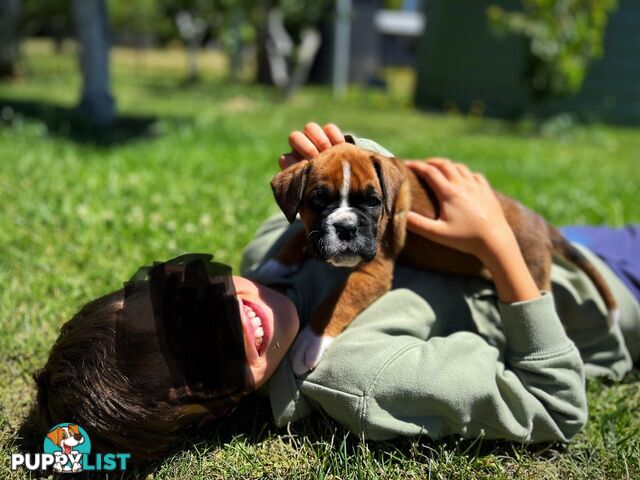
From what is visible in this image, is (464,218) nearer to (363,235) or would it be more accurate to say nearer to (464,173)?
(464,173)

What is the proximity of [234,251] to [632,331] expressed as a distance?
250 centimetres

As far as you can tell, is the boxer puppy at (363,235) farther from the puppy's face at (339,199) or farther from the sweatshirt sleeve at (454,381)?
the sweatshirt sleeve at (454,381)

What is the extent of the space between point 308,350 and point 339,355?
0.14m

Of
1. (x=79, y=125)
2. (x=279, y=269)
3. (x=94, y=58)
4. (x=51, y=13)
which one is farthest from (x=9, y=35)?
(x=51, y=13)

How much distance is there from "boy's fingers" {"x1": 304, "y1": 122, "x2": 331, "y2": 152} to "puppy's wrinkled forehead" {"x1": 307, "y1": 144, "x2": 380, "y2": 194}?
134 mm

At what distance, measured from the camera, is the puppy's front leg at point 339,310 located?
8.25ft

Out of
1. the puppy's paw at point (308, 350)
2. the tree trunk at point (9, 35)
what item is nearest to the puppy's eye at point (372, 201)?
the puppy's paw at point (308, 350)

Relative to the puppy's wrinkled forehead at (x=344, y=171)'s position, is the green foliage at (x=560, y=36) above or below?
above

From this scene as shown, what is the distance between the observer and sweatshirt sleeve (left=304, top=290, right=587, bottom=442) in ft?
7.80

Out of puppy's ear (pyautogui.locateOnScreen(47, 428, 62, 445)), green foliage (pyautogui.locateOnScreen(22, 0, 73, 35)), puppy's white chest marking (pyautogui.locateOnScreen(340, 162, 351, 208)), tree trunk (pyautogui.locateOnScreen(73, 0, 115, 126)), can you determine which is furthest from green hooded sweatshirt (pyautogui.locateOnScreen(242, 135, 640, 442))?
green foliage (pyautogui.locateOnScreen(22, 0, 73, 35))

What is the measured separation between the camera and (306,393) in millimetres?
2496

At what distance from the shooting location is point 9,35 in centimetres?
1334

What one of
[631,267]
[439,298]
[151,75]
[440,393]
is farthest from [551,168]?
[151,75]

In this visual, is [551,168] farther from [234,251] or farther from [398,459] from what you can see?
[398,459]
